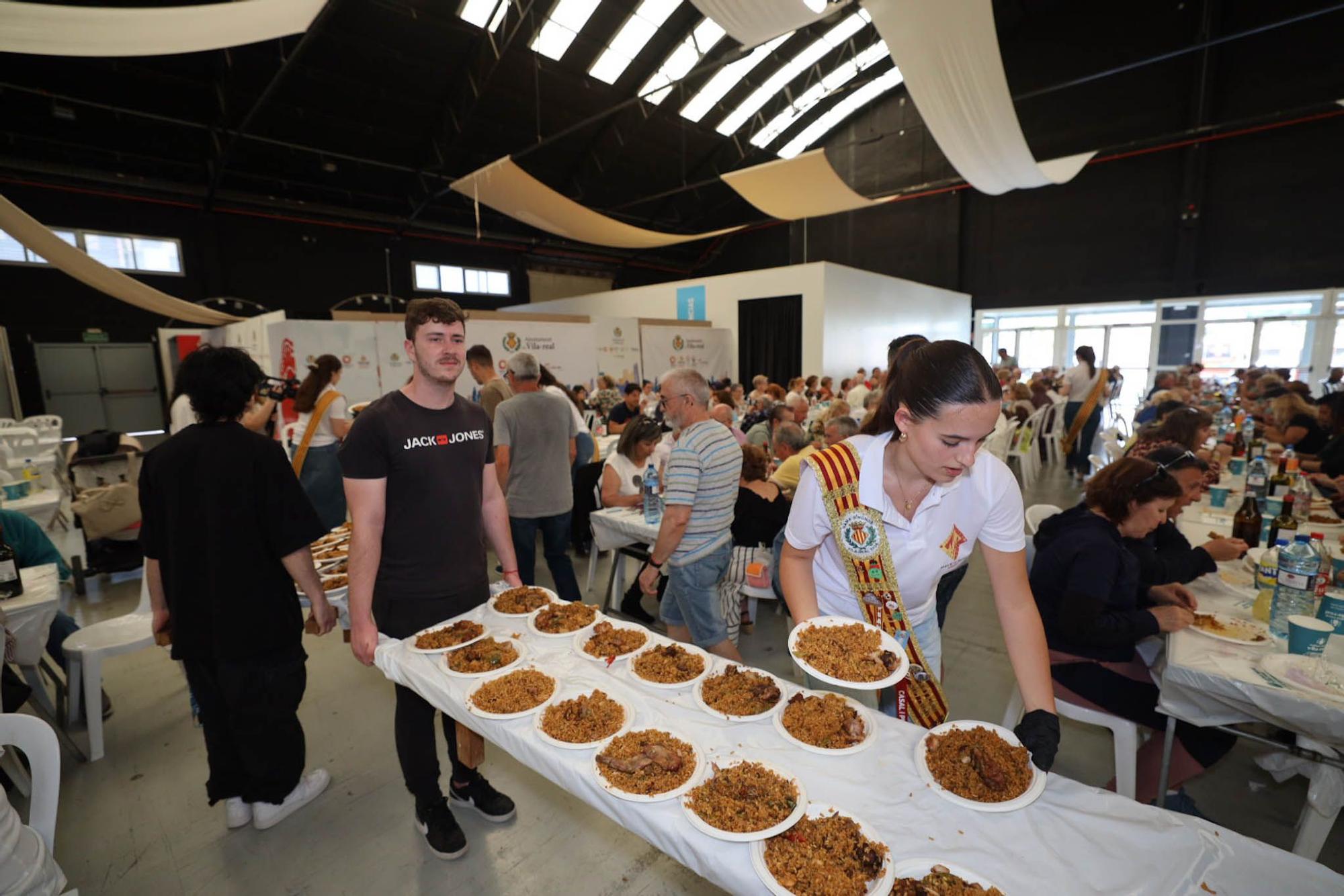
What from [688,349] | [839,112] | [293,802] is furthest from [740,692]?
[839,112]

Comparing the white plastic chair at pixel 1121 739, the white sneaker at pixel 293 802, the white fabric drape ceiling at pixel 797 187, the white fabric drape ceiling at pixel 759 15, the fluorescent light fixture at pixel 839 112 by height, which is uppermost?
the fluorescent light fixture at pixel 839 112

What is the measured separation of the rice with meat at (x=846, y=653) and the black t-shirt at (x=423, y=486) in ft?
3.47

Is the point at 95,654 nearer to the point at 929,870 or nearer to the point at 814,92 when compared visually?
the point at 929,870

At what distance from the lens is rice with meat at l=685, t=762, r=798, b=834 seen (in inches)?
37.8

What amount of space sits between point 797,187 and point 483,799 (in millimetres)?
8757

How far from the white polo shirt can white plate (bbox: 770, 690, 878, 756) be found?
297mm

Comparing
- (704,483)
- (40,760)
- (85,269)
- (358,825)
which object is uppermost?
(85,269)

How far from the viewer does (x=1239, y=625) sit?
1750 millimetres

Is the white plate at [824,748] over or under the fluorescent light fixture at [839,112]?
under

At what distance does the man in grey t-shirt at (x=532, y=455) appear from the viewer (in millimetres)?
2928

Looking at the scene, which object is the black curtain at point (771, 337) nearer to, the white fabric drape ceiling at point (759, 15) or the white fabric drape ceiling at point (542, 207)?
the white fabric drape ceiling at point (542, 207)

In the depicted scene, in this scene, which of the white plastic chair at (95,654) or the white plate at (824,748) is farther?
the white plastic chair at (95,654)

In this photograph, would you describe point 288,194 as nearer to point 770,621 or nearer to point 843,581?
point 770,621

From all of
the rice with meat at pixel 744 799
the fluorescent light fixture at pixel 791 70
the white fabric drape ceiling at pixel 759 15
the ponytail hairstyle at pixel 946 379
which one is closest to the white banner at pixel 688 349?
the fluorescent light fixture at pixel 791 70
